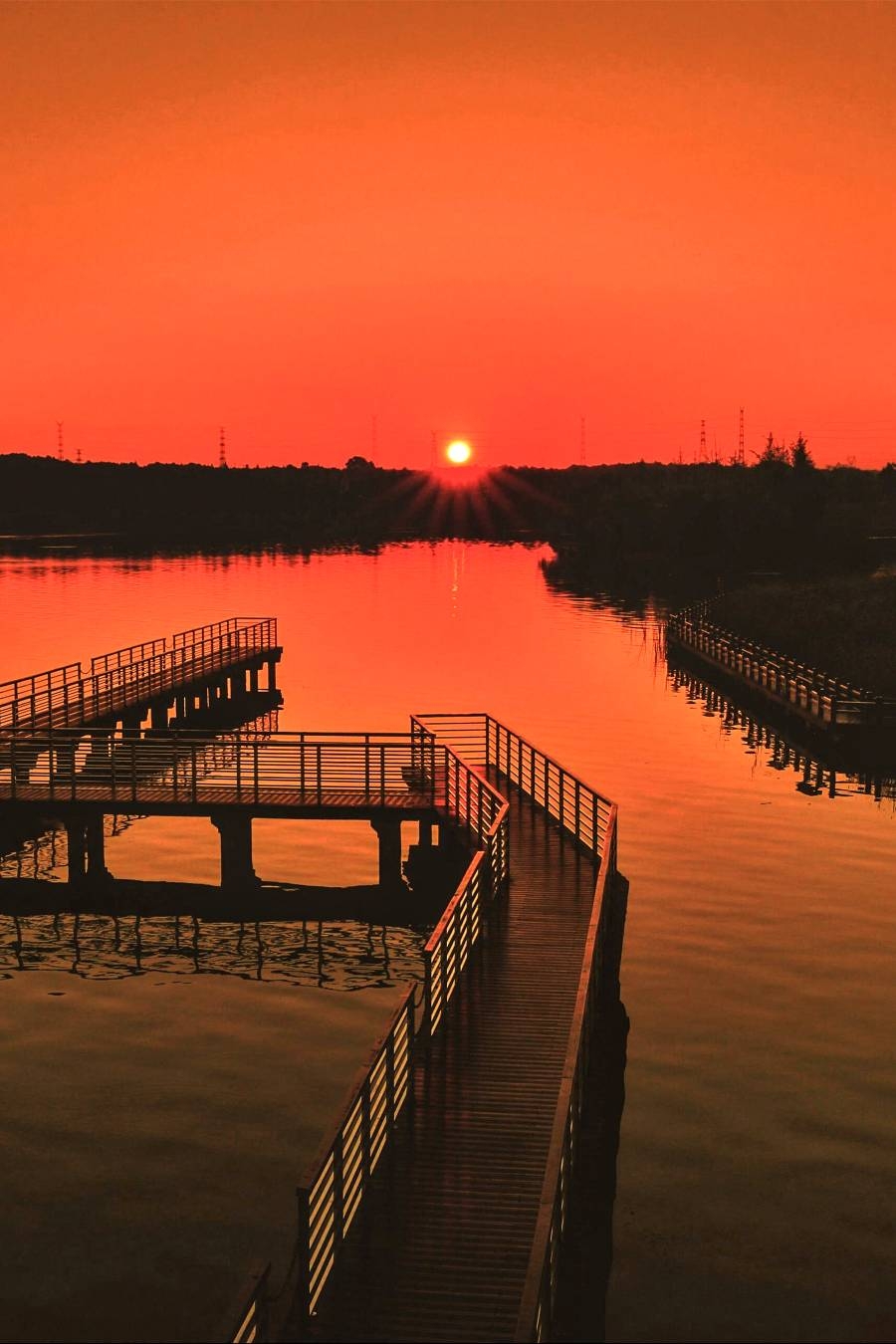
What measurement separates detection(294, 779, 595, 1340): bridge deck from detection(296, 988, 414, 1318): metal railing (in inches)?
9.5

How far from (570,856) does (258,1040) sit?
8.67 meters

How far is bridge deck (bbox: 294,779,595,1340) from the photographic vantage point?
13445 millimetres

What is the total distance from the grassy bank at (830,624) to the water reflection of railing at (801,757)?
203 inches

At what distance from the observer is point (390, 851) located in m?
34.7

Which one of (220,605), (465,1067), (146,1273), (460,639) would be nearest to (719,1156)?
(465,1067)

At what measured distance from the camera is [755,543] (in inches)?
5566

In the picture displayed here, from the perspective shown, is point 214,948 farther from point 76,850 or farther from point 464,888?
point 464,888

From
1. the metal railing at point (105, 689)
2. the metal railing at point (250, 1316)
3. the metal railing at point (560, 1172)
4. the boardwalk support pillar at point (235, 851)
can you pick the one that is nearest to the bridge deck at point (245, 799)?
the boardwalk support pillar at point (235, 851)

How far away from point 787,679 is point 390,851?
30.0 metres

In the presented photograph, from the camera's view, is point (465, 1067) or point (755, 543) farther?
point (755, 543)

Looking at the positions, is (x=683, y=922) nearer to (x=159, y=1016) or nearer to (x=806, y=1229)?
(x=159, y=1016)

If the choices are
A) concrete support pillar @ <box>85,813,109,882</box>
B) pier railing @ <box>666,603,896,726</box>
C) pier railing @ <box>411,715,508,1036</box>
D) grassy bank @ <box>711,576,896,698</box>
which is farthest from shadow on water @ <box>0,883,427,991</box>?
grassy bank @ <box>711,576,896,698</box>

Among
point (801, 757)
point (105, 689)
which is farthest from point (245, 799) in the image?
point (801, 757)

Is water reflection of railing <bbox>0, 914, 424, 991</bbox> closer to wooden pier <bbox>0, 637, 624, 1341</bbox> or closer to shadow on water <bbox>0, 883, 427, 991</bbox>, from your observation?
shadow on water <bbox>0, 883, 427, 991</bbox>
